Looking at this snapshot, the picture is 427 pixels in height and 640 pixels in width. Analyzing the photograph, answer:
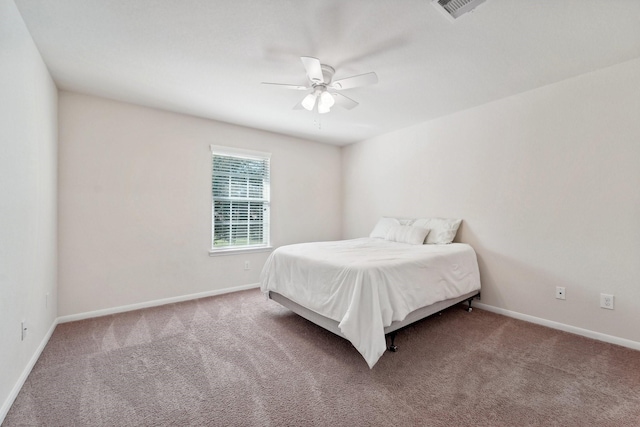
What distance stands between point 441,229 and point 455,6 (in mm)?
2406

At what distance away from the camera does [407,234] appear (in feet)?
11.8

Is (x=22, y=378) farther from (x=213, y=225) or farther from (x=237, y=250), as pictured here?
(x=237, y=250)

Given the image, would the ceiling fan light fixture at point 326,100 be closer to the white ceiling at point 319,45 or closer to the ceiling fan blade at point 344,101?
the ceiling fan blade at point 344,101

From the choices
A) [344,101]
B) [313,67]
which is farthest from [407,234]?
[313,67]

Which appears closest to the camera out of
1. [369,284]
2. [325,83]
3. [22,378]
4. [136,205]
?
[22,378]

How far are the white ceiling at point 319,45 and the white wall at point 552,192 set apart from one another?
31cm

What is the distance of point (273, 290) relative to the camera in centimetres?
306

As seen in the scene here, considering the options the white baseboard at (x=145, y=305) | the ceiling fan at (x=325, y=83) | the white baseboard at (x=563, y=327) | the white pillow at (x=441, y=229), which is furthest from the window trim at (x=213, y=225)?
the white baseboard at (x=563, y=327)

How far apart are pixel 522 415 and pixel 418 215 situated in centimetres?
267

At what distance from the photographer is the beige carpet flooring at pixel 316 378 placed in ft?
5.14

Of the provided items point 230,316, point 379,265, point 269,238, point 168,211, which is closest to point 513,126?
point 379,265

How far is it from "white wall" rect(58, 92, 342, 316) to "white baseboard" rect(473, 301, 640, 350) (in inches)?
121

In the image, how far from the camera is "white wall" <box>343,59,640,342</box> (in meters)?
2.40

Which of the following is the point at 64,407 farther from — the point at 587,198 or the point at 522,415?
the point at 587,198
